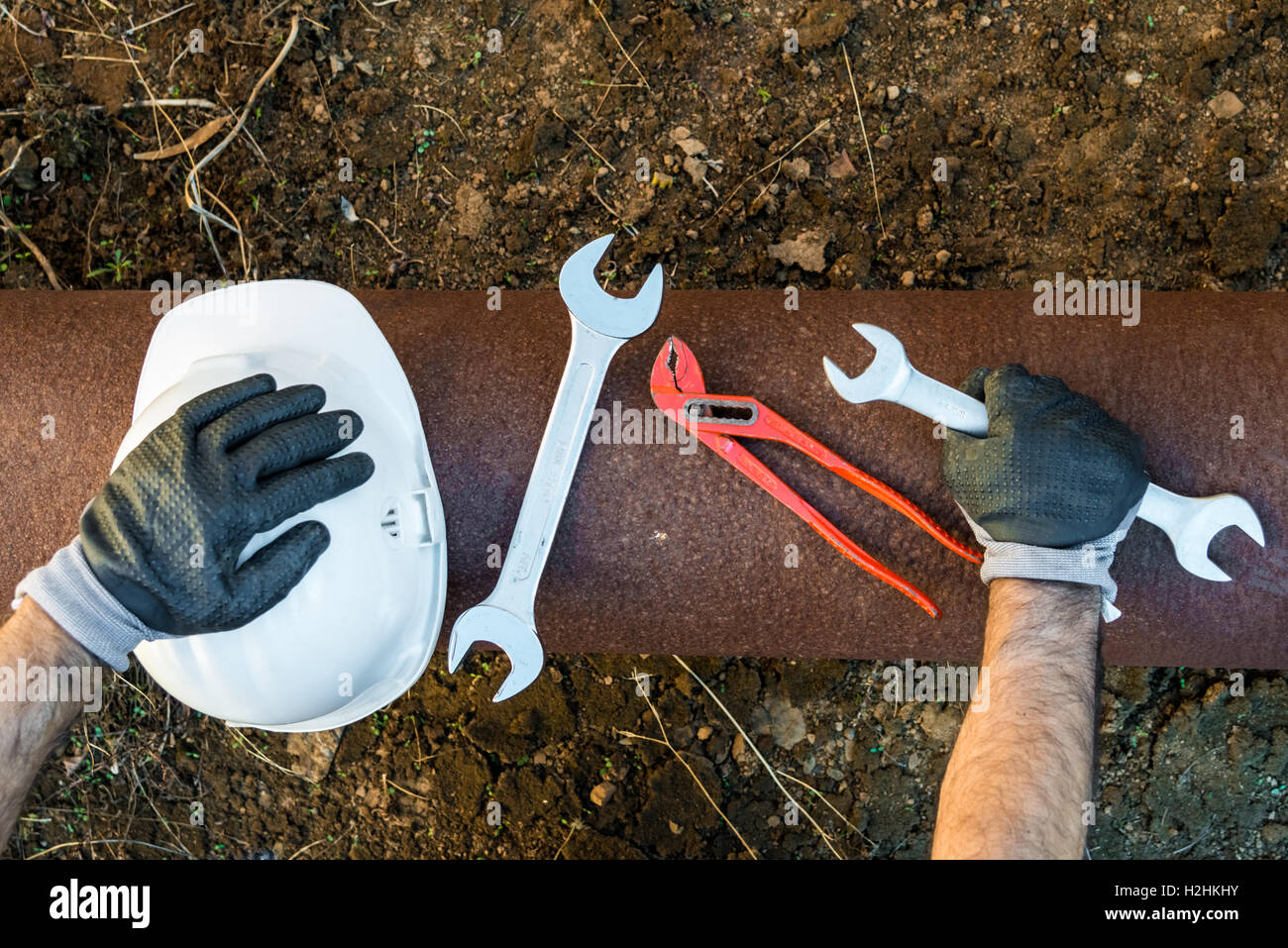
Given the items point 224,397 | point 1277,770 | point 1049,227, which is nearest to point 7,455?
point 224,397

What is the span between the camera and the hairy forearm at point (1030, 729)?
1.35 m

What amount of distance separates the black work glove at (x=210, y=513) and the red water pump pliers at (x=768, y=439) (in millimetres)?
516

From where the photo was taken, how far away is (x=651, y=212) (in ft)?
7.27

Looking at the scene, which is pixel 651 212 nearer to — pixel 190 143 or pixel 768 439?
pixel 768 439

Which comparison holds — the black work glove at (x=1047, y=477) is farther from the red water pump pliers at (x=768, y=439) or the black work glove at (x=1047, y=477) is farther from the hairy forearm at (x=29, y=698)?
the hairy forearm at (x=29, y=698)

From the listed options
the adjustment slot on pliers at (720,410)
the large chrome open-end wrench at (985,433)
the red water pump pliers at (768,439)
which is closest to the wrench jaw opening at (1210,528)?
the large chrome open-end wrench at (985,433)

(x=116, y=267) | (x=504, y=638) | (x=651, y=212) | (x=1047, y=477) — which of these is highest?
(x=651, y=212)

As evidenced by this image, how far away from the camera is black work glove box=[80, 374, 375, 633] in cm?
122

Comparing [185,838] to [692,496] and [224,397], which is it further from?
[692,496]

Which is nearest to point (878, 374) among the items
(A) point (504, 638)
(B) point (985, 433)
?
(B) point (985, 433)

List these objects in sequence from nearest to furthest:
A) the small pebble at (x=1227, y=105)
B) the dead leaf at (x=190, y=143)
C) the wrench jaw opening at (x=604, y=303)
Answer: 1. the wrench jaw opening at (x=604, y=303)
2. the small pebble at (x=1227, y=105)
3. the dead leaf at (x=190, y=143)

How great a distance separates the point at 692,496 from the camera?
1.44 m

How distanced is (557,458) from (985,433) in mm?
671

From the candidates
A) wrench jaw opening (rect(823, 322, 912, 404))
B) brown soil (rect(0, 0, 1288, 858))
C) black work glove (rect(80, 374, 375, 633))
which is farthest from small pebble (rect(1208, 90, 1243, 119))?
black work glove (rect(80, 374, 375, 633))
